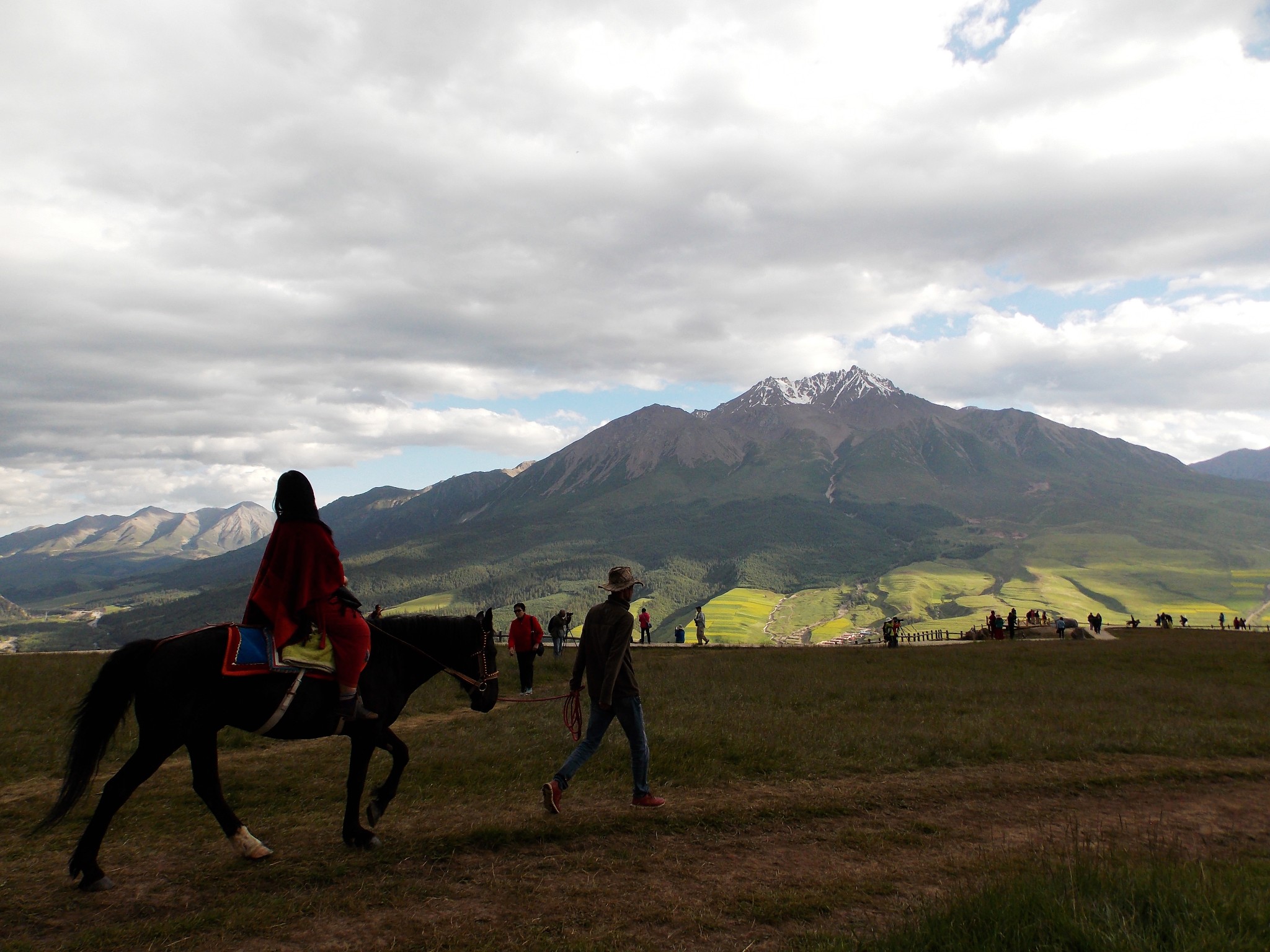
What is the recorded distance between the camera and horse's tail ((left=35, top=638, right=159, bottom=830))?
7805 millimetres

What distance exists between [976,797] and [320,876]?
9085 mm

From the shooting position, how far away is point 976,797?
35.0 ft

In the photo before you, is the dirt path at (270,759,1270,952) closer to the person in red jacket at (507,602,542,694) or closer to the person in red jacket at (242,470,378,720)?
the person in red jacket at (242,470,378,720)

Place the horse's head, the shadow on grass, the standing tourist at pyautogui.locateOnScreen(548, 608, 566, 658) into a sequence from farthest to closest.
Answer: the standing tourist at pyautogui.locateOnScreen(548, 608, 566, 658)
the horse's head
the shadow on grass

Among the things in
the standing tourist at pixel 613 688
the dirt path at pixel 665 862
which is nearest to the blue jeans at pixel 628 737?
the standing tourist at pixel 613 688

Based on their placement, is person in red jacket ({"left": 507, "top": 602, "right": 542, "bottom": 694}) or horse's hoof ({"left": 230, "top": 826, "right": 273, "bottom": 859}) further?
person in red jacket ({"left": 507, "top": 602, "right": 542, "bottom": 694})

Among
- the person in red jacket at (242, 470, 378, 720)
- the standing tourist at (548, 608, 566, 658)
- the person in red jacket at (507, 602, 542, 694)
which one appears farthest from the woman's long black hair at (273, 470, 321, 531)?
the standing tourist at (548, 608, 566, 658)

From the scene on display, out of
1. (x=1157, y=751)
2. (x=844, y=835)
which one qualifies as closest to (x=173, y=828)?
(x=844, y=835)

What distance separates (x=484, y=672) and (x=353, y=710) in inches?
73.6

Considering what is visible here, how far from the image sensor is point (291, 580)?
27.7 feet

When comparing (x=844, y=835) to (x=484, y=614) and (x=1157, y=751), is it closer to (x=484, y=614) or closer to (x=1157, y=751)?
(x=484, y=614)

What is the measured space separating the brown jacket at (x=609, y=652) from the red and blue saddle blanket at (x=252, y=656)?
344cm

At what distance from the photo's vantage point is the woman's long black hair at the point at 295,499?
8641 millimetres

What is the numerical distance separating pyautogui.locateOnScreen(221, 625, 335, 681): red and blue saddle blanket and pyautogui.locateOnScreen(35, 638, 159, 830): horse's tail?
0.85 meters
